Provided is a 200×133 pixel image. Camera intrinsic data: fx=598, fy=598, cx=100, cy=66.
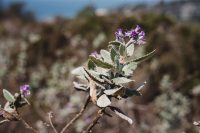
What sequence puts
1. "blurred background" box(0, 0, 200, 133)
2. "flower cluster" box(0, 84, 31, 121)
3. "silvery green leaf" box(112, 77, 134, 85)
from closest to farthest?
→ "silvery green leaf" box(112, 77, 134, 85) → "flower cluster" box(0, 84, 31, 121) → "blurred background" box(0, 0, 200, 133)

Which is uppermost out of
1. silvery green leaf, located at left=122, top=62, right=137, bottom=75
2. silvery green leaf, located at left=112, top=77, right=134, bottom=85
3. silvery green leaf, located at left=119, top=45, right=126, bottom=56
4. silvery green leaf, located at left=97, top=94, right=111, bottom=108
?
silvery green leaf, located at left=119, top=45, right=126, bottom=56

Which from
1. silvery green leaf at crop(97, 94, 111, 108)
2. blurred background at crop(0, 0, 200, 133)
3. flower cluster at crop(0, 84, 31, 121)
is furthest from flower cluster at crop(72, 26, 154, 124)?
blurred background at crop(0, 0, 200, 133)

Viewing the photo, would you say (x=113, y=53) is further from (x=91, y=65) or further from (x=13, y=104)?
(x=13, y=104)

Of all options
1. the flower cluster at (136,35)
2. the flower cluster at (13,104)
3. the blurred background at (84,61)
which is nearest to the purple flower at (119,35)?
the flower cluster at (136,35)

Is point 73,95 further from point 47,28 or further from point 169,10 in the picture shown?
point 169,10

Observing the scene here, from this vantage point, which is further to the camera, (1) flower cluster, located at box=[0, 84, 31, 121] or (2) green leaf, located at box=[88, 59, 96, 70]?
(1) flower cluster, located at box=[0, 84, 31, 121]

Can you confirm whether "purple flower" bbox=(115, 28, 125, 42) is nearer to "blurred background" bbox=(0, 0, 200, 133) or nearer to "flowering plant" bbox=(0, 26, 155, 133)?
"flowering plant" bbox=(0, 26, 155, 133)

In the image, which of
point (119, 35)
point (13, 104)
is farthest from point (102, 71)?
point (13, 104)

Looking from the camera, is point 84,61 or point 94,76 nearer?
point 94,76
